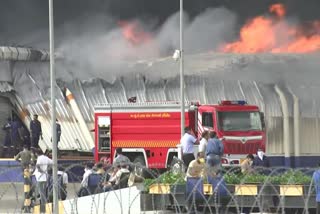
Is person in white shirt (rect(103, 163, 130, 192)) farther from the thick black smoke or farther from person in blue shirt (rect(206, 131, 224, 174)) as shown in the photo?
the thick black smoke

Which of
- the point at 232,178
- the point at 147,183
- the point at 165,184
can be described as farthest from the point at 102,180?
the point at 232,178

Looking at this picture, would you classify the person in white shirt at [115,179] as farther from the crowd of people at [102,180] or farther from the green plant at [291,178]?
the green plant at [291,178]

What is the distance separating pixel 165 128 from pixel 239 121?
3.36 meters

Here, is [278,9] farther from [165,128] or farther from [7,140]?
[7,140]

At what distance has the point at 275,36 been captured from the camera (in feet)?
152

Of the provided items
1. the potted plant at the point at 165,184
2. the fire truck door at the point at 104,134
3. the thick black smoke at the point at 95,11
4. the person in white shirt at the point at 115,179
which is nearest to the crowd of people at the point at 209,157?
the potted plant at the point at 165,184

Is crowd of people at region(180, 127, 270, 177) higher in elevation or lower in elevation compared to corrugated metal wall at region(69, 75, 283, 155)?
lower

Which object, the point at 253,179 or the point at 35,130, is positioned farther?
the point at 35,130

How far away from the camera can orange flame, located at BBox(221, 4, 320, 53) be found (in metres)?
45.8

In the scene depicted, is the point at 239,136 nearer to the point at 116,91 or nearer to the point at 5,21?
the point at 116,91

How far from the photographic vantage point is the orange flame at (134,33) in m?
47.9

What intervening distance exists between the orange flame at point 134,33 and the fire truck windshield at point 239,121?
15540 mm

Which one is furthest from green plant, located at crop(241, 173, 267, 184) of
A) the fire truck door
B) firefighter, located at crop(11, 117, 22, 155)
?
firefighter, located at crop(11, 117, 22, 155)

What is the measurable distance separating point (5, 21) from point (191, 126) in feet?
60.8
